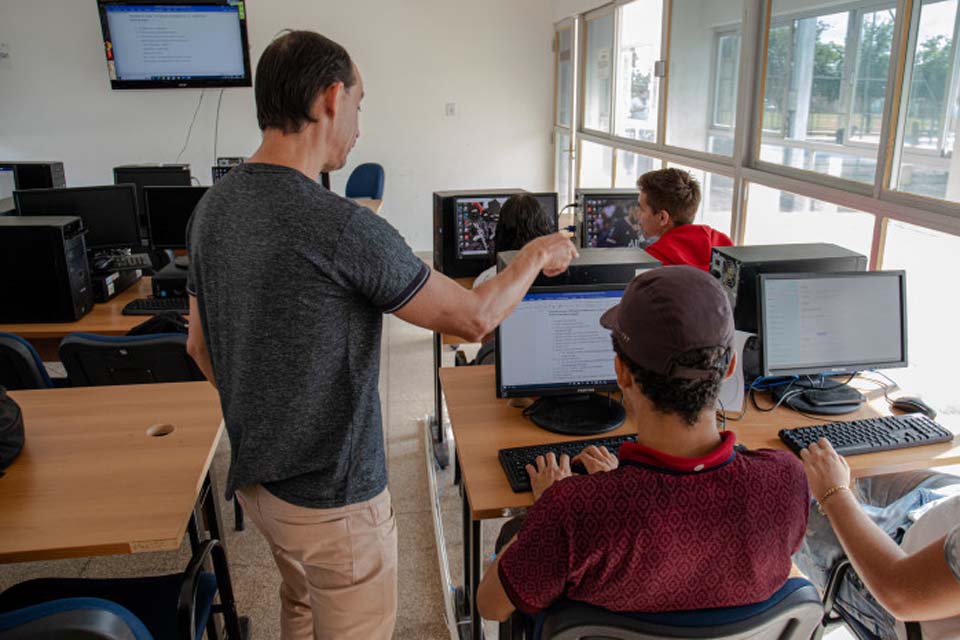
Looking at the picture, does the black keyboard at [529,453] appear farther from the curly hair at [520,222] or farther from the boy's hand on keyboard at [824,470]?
the curly hair at [520,222]

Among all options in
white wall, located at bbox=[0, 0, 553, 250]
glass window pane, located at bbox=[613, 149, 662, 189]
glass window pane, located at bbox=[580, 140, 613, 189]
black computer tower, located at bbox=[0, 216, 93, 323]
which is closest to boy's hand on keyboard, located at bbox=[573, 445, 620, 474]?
black computer tower, located at bbox=[0, 216, 93, 323]

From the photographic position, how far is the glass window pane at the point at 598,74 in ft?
18.4

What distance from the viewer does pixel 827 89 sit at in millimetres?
3055

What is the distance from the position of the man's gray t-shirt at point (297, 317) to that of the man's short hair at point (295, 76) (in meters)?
0.11

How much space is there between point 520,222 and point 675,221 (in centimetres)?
74

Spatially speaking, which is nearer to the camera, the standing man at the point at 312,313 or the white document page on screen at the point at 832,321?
the standing man at the point at 312,313

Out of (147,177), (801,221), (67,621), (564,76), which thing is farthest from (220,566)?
(564,76)

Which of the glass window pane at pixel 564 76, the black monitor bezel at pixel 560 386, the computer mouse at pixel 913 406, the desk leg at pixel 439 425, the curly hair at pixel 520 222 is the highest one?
the glass window pane at pixel 564 76

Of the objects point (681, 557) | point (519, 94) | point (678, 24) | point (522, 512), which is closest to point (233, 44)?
point (519, 94)

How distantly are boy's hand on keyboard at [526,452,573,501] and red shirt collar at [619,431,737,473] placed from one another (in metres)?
0.45

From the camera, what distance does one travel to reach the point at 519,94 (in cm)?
696

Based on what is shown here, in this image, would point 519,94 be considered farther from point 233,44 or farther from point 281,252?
point 281,252

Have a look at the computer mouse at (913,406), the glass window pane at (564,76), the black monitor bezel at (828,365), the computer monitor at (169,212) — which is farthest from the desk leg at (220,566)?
the glass window pane at (564,76)

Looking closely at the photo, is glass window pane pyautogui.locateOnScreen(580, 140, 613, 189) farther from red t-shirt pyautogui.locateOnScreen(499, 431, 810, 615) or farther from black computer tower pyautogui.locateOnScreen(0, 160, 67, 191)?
red t-shirt pyautogui.locateOnScreen(499, 431, 810, 615)
